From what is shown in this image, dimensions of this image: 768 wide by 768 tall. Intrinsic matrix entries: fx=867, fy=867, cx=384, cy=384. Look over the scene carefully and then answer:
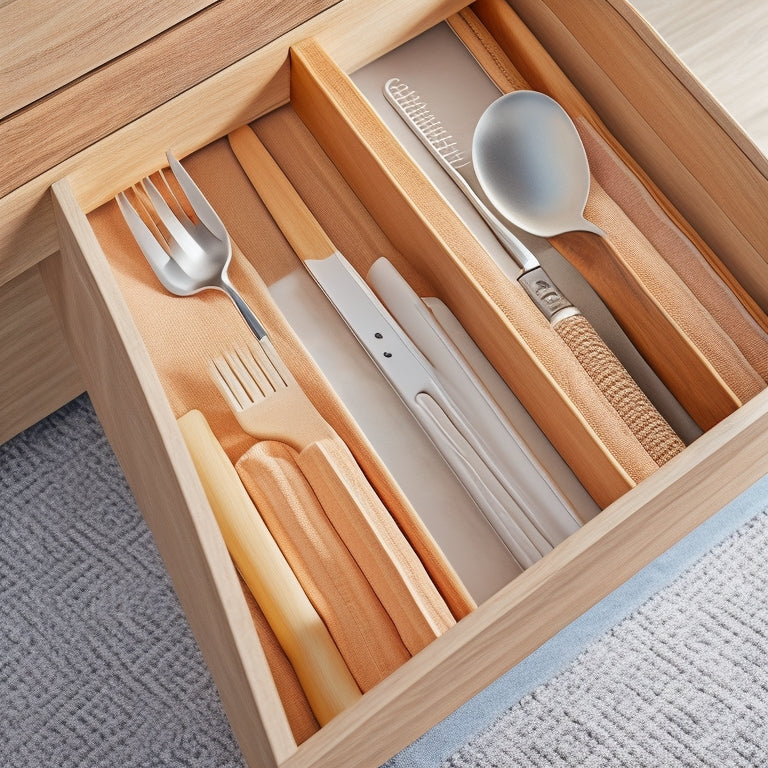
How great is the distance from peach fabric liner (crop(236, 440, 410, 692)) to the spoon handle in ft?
0.93

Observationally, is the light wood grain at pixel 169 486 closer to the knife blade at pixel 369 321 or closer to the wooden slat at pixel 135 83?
the wooden slat at pixel 135 83

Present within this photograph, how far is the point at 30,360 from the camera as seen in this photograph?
38.5 inches

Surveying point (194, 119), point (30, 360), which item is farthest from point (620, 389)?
point (30, 360)

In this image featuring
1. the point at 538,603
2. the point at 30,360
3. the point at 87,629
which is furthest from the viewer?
the point at 87,629

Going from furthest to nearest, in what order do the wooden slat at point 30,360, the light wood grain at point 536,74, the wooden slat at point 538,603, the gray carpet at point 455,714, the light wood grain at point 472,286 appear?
the gray carpet at point 455,714 → the wooden slat at point 30,360 → the light wood grain at point 536,74 → the light wood grain at point 472,286 → the wooden slat at point 538,603

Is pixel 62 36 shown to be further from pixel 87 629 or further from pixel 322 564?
pixel 87 629

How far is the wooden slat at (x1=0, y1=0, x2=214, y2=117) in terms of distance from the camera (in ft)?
1.96

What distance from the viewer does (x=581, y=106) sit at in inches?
30.1

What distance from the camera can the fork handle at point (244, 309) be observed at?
27.0 inches

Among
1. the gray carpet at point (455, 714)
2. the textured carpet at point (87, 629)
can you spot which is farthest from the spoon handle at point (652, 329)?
the textured carpet at point (87, 629)

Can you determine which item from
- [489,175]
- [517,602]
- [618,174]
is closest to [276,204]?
[489,175]

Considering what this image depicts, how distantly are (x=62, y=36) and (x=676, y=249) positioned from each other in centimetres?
49

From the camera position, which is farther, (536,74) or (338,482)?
(536,74)

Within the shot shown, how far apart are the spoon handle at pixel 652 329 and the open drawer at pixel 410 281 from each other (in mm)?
50
